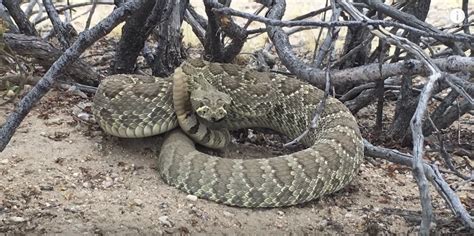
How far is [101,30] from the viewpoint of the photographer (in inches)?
167

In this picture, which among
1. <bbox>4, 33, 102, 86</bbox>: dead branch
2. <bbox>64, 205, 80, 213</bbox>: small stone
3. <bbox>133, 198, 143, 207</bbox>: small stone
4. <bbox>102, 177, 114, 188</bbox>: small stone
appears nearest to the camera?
<bbox>64, 205, 80, 213</bbox>: small stone

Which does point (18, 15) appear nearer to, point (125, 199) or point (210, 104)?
point (210, 104)

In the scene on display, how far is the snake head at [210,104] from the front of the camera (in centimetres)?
539

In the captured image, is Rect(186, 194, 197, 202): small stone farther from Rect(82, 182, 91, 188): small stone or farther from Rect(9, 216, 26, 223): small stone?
Rect(9, 216, 26, 223): small stone

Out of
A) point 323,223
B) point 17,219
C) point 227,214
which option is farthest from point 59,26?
point 323,223

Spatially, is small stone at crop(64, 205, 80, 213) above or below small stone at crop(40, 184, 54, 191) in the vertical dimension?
above

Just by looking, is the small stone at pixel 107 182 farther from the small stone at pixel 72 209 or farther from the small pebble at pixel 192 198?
the small pebble at pixel 192 198

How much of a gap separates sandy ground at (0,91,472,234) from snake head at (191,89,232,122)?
2.06 feet

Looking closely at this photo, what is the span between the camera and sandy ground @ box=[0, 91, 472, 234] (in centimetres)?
479

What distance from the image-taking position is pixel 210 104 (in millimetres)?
5438

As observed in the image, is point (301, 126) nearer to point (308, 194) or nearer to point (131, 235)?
point (308, 194)

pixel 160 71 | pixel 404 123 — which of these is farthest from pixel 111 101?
pixel 404 123

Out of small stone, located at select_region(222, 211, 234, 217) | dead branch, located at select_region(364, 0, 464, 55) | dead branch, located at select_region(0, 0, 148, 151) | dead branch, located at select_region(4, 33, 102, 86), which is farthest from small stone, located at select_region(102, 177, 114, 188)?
dead branch, located at select_region(364, 0, 464, 55)

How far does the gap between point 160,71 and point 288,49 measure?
2.13m
